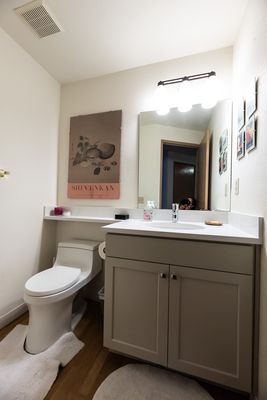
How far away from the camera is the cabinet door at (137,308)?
1061 mm

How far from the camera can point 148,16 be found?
1.30m

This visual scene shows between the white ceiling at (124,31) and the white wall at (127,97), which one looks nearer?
the white ceiling at (124,31)

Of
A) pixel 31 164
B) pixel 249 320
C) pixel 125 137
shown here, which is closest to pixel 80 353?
pixel 249 320

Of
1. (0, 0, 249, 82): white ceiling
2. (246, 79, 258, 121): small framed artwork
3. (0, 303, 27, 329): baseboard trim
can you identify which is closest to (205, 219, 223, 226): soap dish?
(246, 79, 258, 121): small framed artwork

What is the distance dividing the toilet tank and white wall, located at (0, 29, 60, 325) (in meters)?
0.30

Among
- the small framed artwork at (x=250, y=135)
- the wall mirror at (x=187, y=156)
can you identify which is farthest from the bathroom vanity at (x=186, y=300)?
the wall mirror at (x=187, y=156)

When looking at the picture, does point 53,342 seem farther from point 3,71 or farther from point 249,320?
point 3,71

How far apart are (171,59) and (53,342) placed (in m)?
2.43

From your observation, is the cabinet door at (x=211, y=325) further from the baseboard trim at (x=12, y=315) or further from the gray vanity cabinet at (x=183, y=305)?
the baseboard trim at (x=12, y=315)

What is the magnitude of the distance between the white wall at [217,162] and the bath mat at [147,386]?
1.14m

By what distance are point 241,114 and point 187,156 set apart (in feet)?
1.60

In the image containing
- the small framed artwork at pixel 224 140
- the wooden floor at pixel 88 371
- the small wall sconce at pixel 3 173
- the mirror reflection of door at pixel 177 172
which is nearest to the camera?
the wooden floor at pixel 88 371

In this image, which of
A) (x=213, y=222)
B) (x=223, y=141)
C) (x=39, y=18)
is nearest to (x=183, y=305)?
(x=213, y=222)

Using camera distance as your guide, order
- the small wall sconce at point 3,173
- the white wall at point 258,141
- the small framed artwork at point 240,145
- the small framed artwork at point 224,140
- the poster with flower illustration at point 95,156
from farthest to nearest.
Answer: the poster with flower illustration at point 95,156
the small framed artwork at point 224,140
the small wall sconce at point 3,173
the small framed artwork at point 240,145
the white wall at point 258,141
